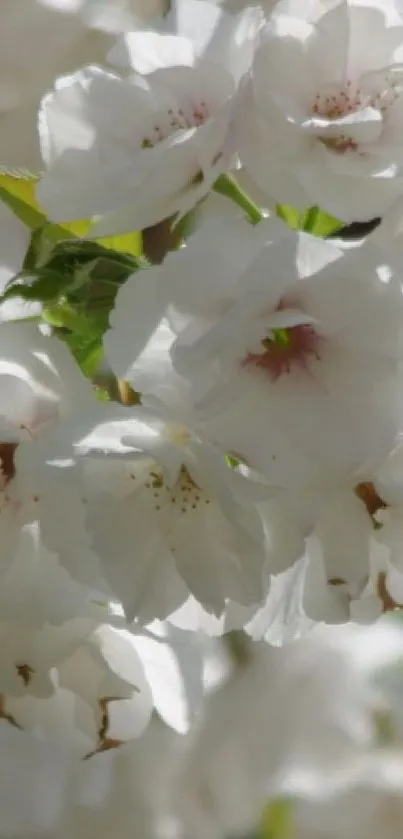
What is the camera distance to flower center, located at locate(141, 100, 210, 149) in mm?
356

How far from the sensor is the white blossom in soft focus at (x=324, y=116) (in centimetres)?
33

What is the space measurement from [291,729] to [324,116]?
45 centimetres

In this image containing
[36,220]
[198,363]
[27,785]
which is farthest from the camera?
[27,785]

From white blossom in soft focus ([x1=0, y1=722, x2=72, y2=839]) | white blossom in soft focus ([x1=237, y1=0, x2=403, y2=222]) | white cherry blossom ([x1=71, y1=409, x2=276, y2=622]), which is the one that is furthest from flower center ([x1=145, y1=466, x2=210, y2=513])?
white blossom in soft focus ([x1=0, y1=722, x2=72, y2=839])

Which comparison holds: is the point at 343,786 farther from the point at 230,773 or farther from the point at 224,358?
the point at 224,358

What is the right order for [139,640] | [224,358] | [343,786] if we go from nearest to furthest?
1. [224,358]
2. [139,640]
3. [343,786]

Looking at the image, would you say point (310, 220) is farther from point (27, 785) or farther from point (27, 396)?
point (27, 785)

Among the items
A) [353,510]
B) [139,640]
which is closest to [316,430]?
[353,510]

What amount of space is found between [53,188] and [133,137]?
0.04 meters

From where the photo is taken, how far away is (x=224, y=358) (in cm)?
30

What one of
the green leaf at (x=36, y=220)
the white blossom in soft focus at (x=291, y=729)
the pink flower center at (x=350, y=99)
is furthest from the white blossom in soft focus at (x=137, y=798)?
the pink flower center at (x=350, y=99)

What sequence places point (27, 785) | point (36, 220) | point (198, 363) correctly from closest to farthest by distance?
point (198, 363), point (36, 220), point (27, 785)

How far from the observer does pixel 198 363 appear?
300mm

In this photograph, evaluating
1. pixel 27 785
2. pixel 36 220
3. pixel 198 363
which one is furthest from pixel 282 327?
pixel 27 785
